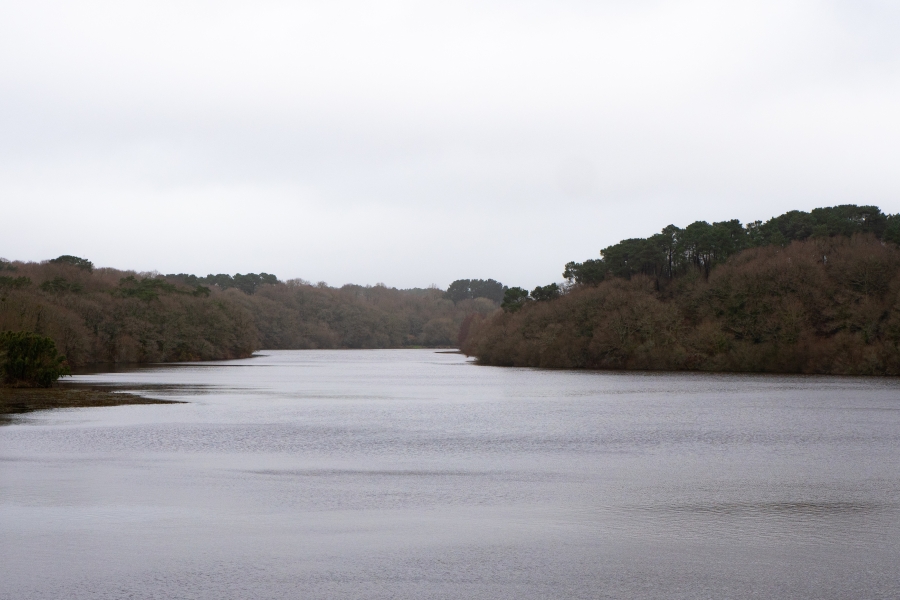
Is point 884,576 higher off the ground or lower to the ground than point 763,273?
lower

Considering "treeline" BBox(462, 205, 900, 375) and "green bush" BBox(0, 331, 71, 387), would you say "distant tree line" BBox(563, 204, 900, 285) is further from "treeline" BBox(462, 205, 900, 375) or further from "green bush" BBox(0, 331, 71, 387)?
"green bush" BBox(0, 331, 71, 387)

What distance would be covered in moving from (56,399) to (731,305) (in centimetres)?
6270

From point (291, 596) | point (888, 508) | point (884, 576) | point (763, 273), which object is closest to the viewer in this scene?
point (291, 596)

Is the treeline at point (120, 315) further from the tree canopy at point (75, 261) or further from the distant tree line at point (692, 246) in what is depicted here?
the distant tree line at point (692, 246)

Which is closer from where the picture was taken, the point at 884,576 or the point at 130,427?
the point at 884,576

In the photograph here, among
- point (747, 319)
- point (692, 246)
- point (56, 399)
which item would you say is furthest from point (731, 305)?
point (56, 399)

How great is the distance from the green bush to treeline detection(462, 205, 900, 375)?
5582cm

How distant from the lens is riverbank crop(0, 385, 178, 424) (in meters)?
36.3

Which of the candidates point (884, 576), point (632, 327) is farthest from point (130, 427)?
point (632, 327)

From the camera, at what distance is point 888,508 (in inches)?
608

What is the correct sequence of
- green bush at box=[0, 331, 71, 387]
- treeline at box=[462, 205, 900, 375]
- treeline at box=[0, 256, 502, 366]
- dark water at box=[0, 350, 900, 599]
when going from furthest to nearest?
treeline at box=[0, 256, 502, 366] < treeline at box=[462, 205, 900, 375] < green bush at box=[0, 331, 71, 387] < dark water at box=[0, 350, 900, 599]

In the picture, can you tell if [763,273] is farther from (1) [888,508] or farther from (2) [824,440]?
(1) [888,508]

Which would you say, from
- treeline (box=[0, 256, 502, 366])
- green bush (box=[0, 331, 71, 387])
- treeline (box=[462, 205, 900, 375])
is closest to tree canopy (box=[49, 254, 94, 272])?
treeline (box=[0, 256, 502, 366])

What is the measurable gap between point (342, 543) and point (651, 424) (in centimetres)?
2080
